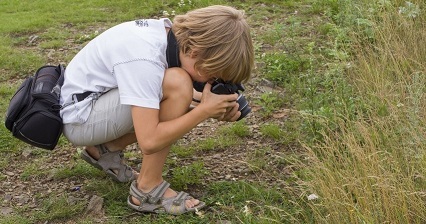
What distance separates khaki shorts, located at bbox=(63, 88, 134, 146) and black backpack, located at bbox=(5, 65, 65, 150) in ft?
0.41

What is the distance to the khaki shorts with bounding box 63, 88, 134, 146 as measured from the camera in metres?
3.64

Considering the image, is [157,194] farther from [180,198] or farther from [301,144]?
[301,144]

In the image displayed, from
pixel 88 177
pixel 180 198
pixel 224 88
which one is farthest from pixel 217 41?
pixel 88 177

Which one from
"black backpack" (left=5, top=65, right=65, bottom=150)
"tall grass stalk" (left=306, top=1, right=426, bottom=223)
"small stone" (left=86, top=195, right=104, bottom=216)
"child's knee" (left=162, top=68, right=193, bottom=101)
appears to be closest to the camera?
"tall grass stalk" (left=306, top=1, right=426, bottom=223)

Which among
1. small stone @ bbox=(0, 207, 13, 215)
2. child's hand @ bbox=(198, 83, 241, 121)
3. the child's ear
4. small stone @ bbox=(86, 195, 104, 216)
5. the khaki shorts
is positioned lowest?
small stone @ bbox=(0, 207, 13, 215)

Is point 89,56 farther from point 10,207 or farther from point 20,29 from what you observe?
point 20,29

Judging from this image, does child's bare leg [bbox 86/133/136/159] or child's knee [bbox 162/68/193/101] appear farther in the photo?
child's bare leg [bbox 86/133/136/159]

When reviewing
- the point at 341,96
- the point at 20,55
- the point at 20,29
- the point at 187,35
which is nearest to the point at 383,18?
the point at 341,96

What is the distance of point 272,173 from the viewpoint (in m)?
4.16

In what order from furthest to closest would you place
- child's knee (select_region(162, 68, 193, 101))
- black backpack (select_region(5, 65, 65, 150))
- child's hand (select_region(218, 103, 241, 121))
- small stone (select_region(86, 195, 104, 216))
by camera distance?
small stone (select_region(86, 195, 104, 216)) < child's hand (select_region(218, 103, 241, 121)) < black backpack (select_region(5, 65, 65, 150)) < child's knee (select_region(162, 68, 193, 101))

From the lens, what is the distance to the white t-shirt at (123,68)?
337 cm

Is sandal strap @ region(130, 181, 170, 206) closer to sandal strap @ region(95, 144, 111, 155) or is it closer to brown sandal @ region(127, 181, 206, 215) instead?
brown sandal @ region(127, 181, 206, 215)

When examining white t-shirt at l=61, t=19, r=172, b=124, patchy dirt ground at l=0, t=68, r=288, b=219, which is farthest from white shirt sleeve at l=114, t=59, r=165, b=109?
patchy dirt ground at l=0, t=68, r=288, b=219

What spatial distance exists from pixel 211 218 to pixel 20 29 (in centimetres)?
457
